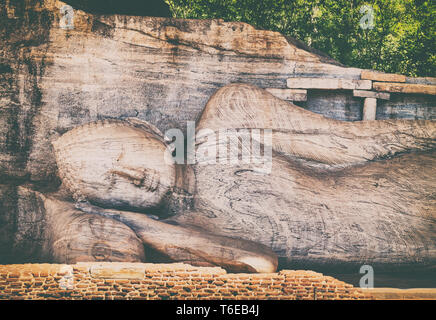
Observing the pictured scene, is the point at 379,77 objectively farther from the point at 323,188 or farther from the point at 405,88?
the point at 323,188

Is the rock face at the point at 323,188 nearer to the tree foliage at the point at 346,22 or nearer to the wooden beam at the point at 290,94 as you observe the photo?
the wooden beam at the point at 290,94

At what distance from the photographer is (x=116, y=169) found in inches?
209

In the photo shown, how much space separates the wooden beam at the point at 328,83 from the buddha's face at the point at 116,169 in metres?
1.94

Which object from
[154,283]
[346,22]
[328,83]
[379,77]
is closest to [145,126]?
[154,283]

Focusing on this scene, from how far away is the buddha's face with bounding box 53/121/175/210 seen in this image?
5.30 meters

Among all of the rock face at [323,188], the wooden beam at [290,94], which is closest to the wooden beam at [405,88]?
the rock face at [323,188]

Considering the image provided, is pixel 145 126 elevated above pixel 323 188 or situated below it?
above

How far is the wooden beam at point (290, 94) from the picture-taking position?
6367 millimetres

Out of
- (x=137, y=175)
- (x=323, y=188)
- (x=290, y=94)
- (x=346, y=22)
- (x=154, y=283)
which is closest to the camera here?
(x=154, y=283)

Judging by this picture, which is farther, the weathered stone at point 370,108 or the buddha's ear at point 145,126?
the weathered stone at point 370,108

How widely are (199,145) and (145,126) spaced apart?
0.70 m

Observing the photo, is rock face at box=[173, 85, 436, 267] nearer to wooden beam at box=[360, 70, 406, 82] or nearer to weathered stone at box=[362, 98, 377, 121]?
weathered stone at box=[362, 98, 377, 121]

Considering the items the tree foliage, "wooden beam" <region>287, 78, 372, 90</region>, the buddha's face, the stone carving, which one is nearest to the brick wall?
the stone carving

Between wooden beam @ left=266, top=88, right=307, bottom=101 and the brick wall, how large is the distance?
239 centimetres
